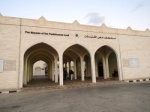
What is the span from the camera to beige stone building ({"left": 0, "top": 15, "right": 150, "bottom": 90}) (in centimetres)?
1028

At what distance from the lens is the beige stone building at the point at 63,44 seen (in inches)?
405

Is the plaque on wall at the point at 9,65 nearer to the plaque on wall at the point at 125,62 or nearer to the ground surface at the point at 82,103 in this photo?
the ground surface at the point at 82,103

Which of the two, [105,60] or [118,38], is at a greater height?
[118,38]

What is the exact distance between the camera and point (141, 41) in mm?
16031

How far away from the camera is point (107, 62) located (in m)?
17.0

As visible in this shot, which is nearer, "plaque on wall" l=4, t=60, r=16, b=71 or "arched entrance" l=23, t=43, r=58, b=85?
"plaque on wall" l=4, t=60, r=16, b=71

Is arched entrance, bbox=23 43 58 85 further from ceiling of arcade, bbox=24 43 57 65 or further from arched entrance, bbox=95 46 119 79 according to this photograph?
arched entrance, bbox=95 46 119 79

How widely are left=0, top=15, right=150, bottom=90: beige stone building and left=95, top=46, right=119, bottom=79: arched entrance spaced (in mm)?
133

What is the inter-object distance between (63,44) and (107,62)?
24.5 ft

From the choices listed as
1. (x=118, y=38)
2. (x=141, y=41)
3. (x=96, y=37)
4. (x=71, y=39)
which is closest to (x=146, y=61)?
(x=141, y=41)

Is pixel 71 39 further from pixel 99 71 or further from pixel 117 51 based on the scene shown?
pixel 99 71

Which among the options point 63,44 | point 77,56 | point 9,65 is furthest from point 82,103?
point 77,56

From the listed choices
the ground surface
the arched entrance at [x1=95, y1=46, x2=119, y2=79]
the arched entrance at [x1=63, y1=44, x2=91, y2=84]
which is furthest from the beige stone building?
the ground surface

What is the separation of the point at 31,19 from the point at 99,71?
1394 centimetres
